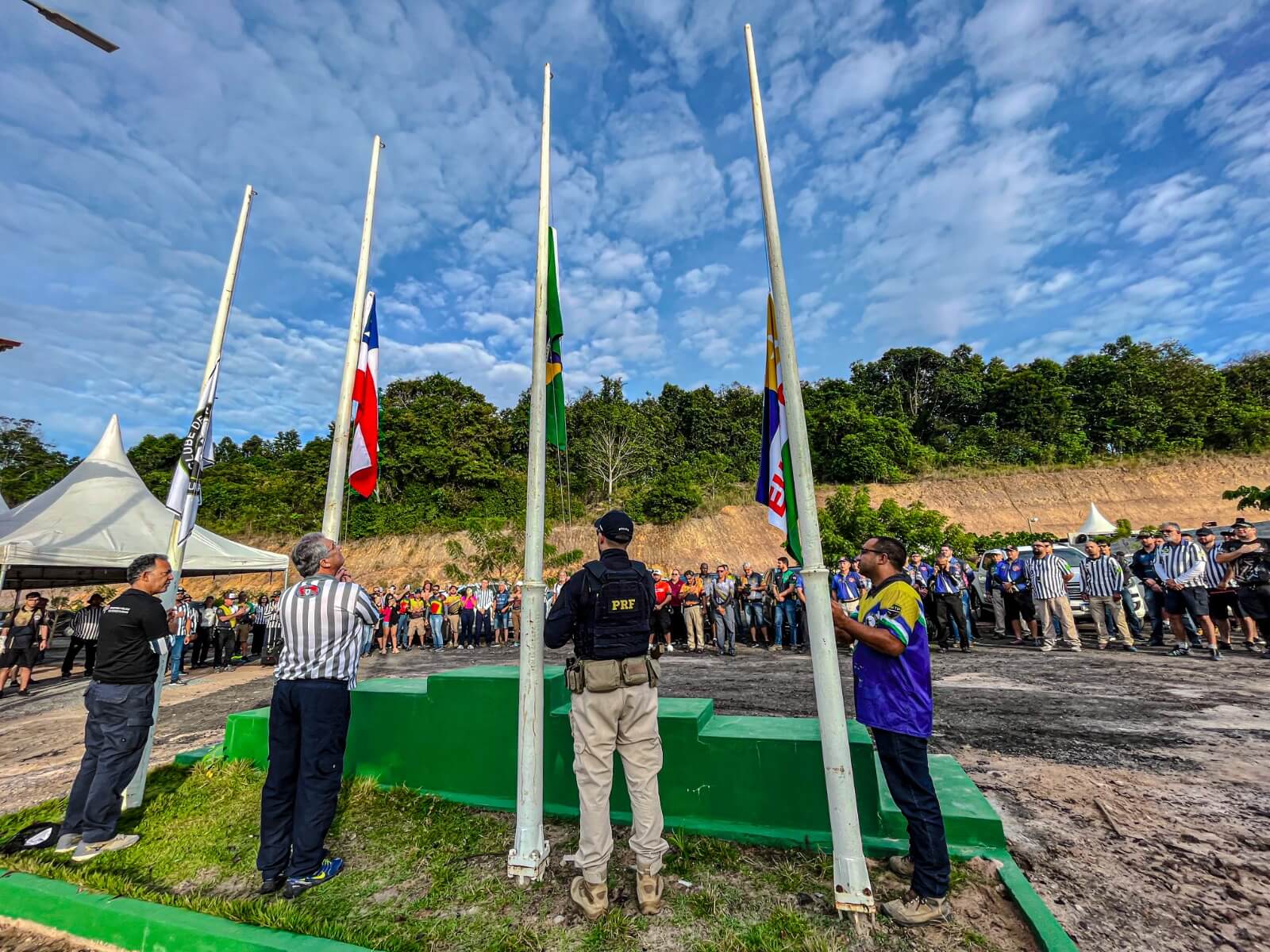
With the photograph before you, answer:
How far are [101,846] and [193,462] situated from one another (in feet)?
9.93

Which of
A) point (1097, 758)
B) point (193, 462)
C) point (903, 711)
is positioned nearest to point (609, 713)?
point (903, 711)

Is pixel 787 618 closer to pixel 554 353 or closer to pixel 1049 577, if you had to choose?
pixel 1049 577

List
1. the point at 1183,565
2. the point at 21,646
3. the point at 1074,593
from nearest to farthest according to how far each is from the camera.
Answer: the point at 1183,565 → the point at 21,646 → the point at 1074,593

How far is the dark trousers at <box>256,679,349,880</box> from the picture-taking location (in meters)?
3.17

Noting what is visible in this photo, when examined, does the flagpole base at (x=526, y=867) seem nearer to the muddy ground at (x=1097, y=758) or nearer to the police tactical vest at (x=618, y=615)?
the police tactical vest at (x=618, y=615)

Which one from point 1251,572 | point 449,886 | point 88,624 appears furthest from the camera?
point 88,624

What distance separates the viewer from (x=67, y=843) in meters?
3.69

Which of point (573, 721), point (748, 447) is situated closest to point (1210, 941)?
point (573, 721)

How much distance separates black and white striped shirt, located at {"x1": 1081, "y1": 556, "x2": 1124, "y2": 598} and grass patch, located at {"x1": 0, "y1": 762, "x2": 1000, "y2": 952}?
9648mm

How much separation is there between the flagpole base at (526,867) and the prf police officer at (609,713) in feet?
0.87

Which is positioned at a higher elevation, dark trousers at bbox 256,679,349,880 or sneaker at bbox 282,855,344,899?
dark trousers at bbox 256,679,349,880

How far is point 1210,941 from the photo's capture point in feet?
7.93

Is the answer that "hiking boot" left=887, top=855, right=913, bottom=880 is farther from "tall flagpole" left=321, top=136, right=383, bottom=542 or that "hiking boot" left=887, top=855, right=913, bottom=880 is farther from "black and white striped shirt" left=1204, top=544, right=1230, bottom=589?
"black and white striped shirt" left=1204, top=544, right=1230, bottom=589

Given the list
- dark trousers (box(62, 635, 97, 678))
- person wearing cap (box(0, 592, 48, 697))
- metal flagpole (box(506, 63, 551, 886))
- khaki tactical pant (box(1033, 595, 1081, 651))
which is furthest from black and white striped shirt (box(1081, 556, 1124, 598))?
person wearing cap (box(0, 592, 48, 697))
